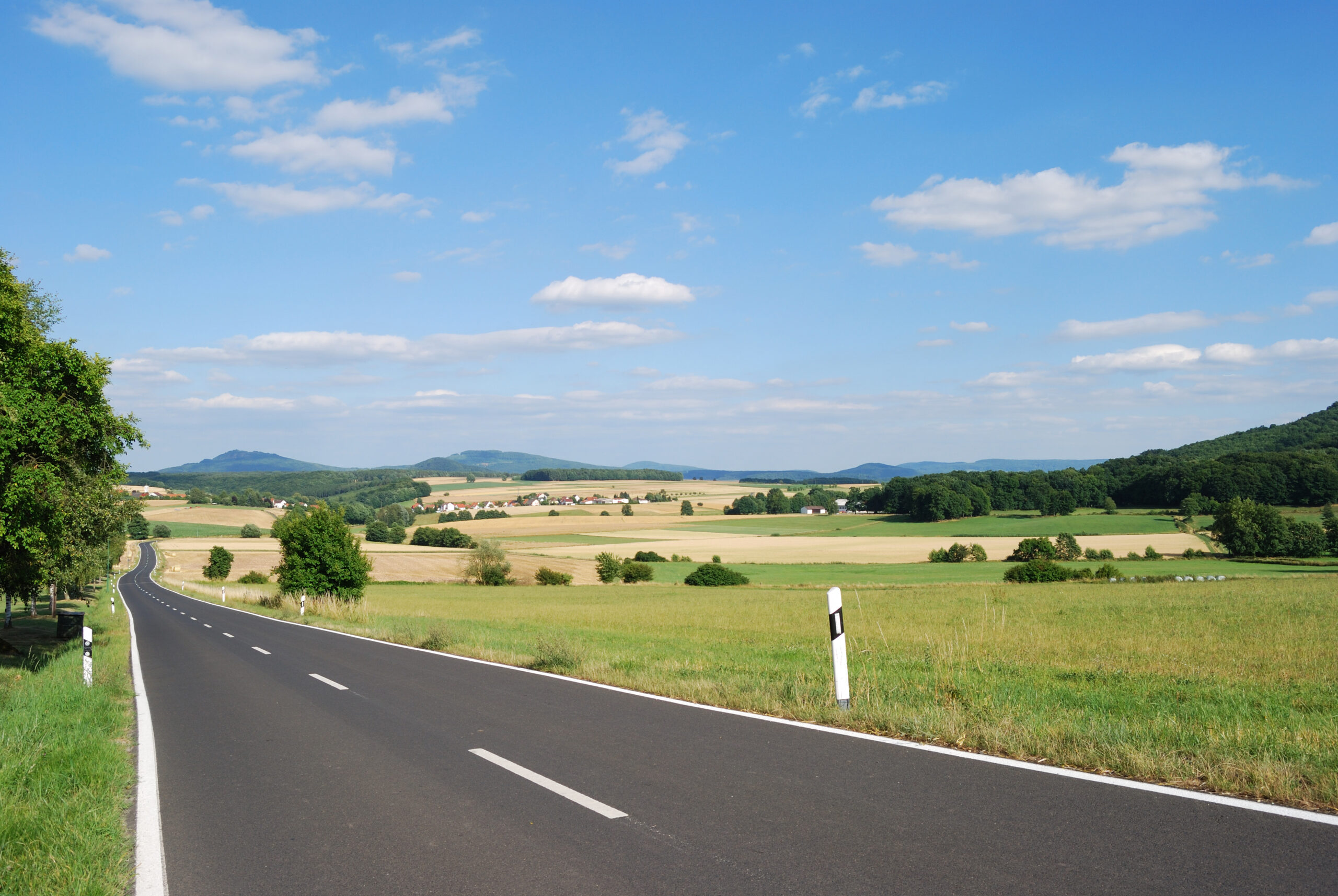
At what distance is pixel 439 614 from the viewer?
32062mm

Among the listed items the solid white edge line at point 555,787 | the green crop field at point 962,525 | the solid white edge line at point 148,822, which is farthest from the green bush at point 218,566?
the solid white edge line at point 555,787

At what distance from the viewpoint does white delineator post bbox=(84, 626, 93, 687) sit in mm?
12219

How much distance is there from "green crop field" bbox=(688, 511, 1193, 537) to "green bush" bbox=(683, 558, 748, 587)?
36321 millimetres

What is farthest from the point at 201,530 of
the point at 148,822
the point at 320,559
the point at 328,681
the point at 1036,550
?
the point at 148,822

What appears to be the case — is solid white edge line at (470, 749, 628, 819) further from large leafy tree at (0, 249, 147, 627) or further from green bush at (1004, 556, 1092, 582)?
green bush at (1004, 556, 1092, 582)

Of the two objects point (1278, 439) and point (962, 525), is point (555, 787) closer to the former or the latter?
point (962, 525)

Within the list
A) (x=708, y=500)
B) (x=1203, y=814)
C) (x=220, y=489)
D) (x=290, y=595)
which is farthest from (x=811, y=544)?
(x=220, y=489)

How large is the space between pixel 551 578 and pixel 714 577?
14.3m

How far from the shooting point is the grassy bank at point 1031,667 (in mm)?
6160

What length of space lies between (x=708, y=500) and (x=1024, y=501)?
63246 millimetres

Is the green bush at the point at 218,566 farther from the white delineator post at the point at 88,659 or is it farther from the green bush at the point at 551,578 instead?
the white delineator post at the point at 88,659

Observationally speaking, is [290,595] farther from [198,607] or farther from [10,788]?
[10,788]

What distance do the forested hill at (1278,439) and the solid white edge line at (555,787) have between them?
131 metres

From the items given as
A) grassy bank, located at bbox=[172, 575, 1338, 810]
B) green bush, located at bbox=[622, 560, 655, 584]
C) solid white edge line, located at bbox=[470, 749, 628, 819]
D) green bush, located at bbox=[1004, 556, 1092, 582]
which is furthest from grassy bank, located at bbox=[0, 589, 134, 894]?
green bush, located at bbox=[622, 560, 655, 584]
